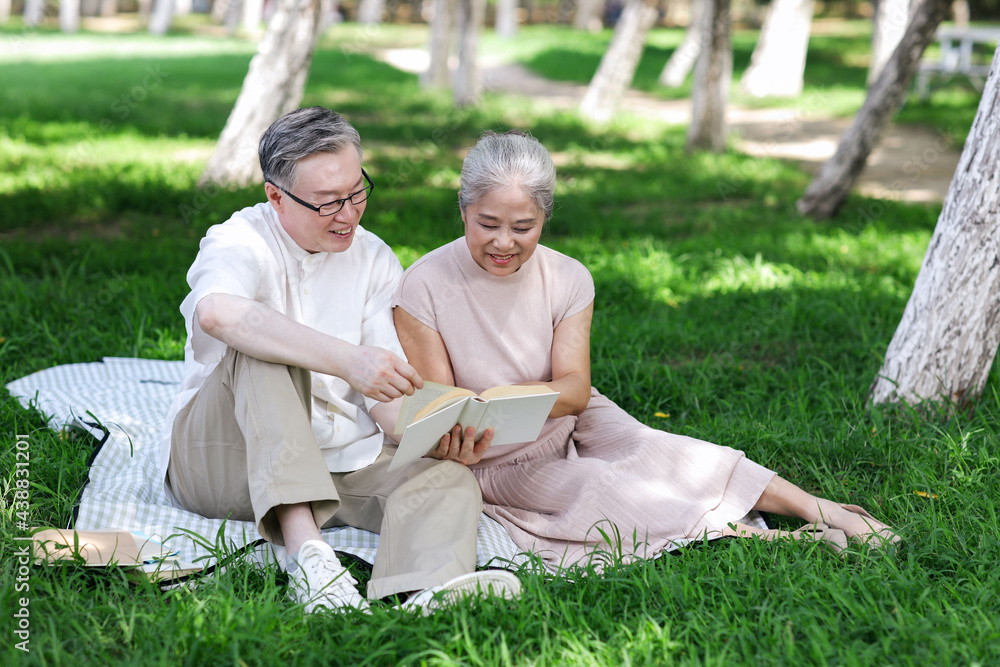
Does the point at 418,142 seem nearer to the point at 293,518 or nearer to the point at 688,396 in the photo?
the point at 688,396

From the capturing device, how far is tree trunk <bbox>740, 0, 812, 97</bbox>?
17.7 metres

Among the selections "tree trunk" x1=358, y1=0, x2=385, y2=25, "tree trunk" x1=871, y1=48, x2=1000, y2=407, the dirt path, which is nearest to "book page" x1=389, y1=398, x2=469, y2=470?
"tree trunk" x1=871, y1=48, x2=1000, y2=407

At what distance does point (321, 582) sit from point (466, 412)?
0.65 meters

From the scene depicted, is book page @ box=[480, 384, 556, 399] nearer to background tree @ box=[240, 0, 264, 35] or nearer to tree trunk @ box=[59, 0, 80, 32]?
tree trunk @ box=[59, 0, 80, 32]

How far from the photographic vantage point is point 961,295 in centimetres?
380

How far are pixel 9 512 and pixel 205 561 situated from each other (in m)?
0.73

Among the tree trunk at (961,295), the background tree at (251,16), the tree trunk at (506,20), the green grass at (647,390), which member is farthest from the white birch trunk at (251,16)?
the tree trunk at (961,295)

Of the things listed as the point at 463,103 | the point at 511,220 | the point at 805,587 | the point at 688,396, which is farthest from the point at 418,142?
the point at 805,587

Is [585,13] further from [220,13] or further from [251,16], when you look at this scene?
[220,13]

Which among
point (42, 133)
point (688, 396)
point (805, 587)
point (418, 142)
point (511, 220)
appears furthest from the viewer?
point (418, 142)

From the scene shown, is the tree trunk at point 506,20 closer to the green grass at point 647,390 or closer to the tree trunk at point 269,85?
the green grass at point 647,390

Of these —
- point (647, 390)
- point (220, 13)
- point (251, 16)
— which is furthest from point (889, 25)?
point (220, 13)

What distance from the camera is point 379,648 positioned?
7.61 feet

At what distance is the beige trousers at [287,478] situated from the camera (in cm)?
267
